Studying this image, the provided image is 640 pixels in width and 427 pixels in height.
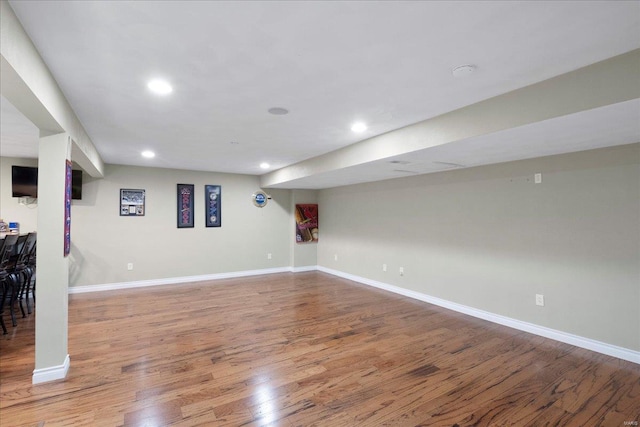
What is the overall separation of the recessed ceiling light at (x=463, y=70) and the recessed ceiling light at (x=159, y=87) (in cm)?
209

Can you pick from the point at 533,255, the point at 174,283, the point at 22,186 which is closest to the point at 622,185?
the point at 533,255

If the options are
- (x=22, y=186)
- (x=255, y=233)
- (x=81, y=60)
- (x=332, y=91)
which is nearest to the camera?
(x=81, y=60)

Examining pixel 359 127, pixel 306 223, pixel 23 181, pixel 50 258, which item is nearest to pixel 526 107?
pixel 359 127

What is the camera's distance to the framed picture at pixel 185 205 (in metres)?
6.47

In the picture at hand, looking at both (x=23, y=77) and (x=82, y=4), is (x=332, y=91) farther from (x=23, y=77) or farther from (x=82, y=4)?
(x=23, y=77)

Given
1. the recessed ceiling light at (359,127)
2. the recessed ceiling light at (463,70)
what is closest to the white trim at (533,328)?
the recessed ceiling light at (359,127)

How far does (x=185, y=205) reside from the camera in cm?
653

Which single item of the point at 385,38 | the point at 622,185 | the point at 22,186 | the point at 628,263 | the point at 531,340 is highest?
the point at 385,38

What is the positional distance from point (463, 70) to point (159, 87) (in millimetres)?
2233

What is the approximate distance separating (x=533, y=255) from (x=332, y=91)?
3.20 meters

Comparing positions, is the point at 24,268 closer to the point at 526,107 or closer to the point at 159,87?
the point at 159,87

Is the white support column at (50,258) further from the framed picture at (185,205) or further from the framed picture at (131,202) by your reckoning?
the framed picture at (185,205)

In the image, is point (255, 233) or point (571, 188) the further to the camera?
point (255, 233)

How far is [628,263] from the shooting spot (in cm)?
302
